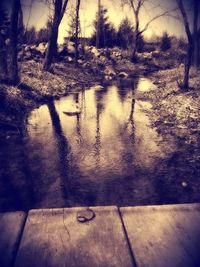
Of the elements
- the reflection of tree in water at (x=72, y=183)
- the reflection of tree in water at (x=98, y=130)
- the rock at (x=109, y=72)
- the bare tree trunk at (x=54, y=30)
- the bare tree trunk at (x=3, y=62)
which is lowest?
the reflection of tree in water at (x=72, y=183)

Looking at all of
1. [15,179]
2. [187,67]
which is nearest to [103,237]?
[15,179]

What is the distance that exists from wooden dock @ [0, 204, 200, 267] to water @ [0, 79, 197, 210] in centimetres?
79

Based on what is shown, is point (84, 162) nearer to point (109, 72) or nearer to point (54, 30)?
point (54, 30)

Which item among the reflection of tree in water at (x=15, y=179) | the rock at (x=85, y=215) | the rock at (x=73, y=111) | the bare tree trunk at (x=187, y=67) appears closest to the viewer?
the rock at (x=85, y=215)

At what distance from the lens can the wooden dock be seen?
2184 millimetres

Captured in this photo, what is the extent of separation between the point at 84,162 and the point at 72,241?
8.86 ft

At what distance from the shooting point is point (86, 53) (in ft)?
85.3

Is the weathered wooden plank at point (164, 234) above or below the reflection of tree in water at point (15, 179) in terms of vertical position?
above

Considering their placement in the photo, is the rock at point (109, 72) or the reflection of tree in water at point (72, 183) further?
the rock at point (109, 72)

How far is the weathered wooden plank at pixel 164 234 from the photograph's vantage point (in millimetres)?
2193

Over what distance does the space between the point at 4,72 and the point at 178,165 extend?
8140 millimetres

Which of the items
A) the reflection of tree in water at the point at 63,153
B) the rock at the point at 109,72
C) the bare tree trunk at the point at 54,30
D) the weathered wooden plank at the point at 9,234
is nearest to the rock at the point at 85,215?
the weathered wooden plank at the point at 9,234

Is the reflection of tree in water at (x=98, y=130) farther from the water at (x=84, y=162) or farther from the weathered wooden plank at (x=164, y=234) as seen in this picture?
the weathered wooden plank at (x=164, y=234)

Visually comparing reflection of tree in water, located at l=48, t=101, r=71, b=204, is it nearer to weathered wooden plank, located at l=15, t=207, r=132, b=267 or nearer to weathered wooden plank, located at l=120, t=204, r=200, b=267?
weathered wooden plank, located at l=15, t=207, r=132, b=267
